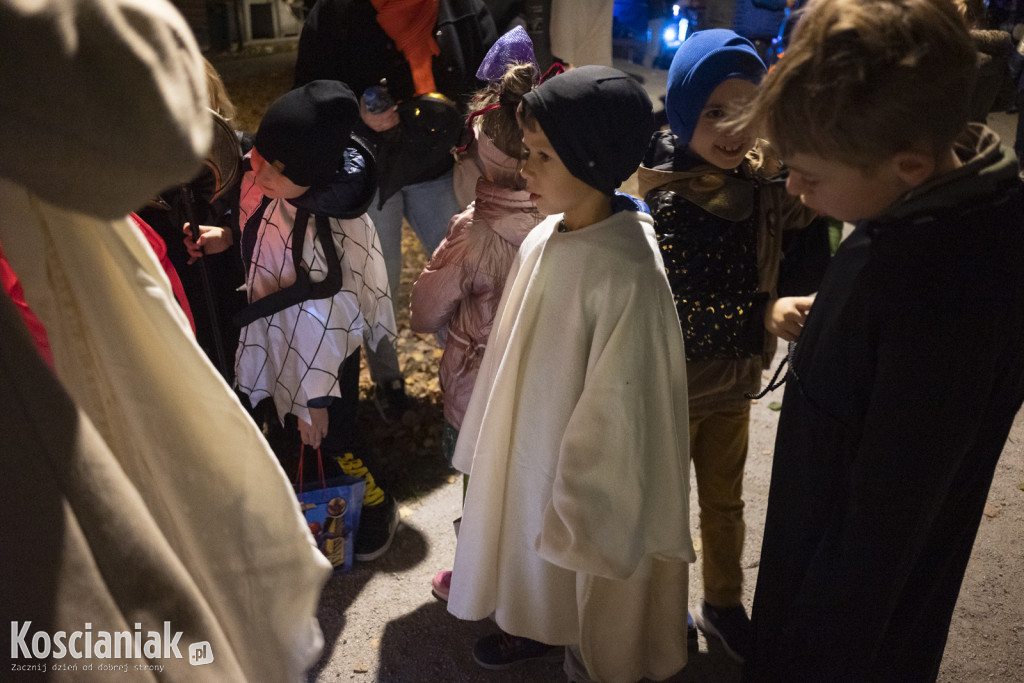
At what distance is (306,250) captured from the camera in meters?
2.30

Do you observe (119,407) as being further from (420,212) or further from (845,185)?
(420,212)

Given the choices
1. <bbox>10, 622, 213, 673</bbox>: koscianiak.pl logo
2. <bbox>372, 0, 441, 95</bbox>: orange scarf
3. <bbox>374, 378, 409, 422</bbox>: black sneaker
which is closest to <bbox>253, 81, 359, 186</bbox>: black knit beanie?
<bbox>372, 0, 441, 95</bbox>: orange scarf

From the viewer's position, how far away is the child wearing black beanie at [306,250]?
6.97ft

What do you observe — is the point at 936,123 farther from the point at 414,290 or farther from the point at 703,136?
the point at 414,290

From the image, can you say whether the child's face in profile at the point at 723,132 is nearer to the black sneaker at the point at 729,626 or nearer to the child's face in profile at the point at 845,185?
the child's face in profile at the point at 845,185

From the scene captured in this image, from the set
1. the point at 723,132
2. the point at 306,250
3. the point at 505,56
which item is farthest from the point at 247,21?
the point at 723,132

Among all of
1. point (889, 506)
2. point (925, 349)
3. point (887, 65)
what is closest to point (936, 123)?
point (887, 65)

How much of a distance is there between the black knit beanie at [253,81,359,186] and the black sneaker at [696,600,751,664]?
1.96 meters

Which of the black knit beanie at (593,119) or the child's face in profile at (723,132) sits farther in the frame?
the child's face in profile at (723,132)

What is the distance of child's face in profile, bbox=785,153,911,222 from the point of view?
128cm

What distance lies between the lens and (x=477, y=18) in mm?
3268

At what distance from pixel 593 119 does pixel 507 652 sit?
1.71 m

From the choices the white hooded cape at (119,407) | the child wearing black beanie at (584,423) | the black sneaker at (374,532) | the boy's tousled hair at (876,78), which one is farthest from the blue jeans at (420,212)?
the white hooded cape at (119,407)

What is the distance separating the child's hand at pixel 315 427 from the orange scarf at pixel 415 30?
150 centimetres
